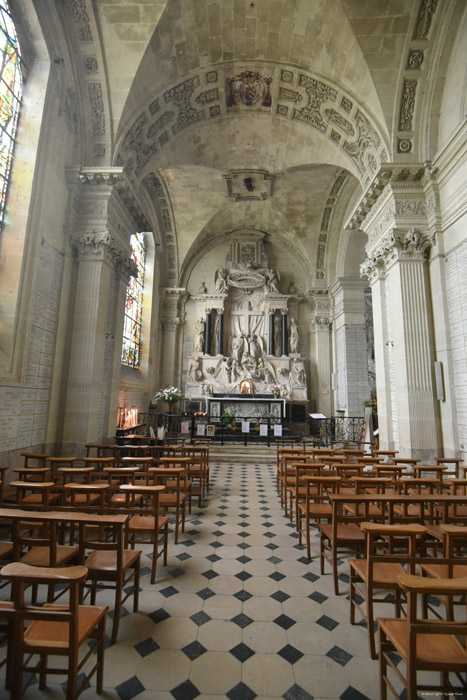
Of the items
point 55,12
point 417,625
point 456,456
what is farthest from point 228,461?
point 55,12

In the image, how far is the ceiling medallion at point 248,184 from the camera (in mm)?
13055

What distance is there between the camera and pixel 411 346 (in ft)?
24.8

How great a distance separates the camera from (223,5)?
777 centimetres

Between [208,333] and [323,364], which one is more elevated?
[208,333]

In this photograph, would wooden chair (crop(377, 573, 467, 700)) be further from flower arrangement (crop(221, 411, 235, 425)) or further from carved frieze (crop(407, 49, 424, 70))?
flower arrangement (crop(221, 411, 235, 425))

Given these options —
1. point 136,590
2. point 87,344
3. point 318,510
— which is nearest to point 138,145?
point 87,344

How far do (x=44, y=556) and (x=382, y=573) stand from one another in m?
2.80

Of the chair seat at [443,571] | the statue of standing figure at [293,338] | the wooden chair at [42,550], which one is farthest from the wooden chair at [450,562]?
the statue of standing figure at [293,338]

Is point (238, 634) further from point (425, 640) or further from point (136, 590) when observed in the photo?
point (425, 640)

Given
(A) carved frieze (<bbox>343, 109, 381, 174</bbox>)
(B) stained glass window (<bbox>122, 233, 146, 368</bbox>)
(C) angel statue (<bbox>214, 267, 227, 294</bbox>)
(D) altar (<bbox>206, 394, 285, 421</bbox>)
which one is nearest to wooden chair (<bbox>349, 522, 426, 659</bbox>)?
(A) carved frieze (<bbox>343, 109, 381, 174</bbox>)

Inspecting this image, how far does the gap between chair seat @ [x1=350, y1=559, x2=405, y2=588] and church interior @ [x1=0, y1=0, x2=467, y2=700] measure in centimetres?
38

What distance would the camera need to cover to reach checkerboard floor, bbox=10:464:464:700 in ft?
7.33

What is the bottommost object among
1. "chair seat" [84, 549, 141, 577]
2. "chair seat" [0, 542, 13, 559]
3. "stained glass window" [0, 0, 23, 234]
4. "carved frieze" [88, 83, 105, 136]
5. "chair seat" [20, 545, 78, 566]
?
"chair seat" [84, 549, 141, 577]

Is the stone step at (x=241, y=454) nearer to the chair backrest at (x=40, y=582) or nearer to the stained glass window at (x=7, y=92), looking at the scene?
the stained glass window at (x=7, y=92)
